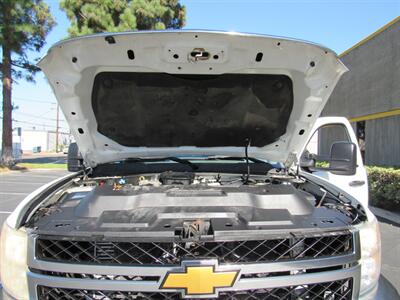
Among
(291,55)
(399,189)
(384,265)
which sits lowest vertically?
(384,265)

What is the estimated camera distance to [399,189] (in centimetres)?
868

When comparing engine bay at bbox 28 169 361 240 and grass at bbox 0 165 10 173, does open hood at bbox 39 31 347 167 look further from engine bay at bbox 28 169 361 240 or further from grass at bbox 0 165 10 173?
grass at bbox 0 165 10 173

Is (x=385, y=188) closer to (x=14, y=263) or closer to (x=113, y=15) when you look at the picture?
(x=14, y=263)

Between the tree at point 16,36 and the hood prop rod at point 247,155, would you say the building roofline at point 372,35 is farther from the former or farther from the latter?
the tree at point 16,36

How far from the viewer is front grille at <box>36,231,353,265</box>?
7.02ft

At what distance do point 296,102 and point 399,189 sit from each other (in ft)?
21.0

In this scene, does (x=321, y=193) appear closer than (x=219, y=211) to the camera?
No

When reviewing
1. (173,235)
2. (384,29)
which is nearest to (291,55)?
(173,235)

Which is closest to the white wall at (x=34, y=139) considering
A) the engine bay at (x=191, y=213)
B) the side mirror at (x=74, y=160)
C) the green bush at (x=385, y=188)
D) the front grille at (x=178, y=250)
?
the green bush at (x=385, y=188)

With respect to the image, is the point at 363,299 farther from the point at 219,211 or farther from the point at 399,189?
the point at 399,189

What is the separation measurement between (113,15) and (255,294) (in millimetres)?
21174

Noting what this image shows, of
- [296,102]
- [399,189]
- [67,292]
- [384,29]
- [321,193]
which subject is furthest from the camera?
[384,29]

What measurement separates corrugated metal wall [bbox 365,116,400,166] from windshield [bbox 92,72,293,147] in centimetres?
991

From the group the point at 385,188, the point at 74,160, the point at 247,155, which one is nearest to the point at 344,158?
the point at 247,155
